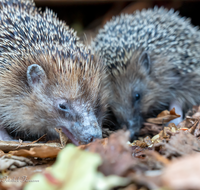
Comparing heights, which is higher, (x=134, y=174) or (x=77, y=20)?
(x=77, y=20)

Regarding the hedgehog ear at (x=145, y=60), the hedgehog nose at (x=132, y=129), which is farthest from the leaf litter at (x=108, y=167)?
the hedgehog ear at (x=145, y=60)

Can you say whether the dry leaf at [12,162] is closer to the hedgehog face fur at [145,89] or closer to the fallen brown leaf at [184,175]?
the fallen brown leaf at [184,175]

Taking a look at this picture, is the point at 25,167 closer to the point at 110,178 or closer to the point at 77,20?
the point at 110,178

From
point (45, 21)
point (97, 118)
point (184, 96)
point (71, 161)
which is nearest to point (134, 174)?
point (71, 161)

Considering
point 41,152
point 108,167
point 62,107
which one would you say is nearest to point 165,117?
point 62,107

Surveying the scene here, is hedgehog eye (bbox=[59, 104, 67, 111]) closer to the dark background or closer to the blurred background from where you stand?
the blurred background

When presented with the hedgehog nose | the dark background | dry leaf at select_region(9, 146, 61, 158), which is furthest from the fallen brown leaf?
the dark background
